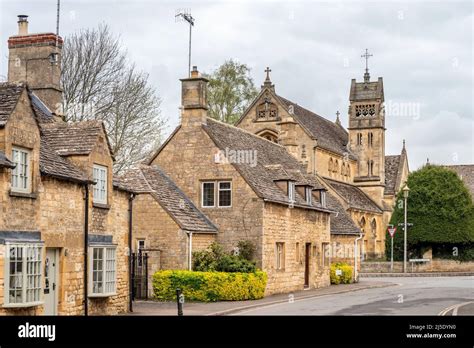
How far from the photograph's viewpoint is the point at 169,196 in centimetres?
3416

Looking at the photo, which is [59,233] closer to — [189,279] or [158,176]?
[189,279]

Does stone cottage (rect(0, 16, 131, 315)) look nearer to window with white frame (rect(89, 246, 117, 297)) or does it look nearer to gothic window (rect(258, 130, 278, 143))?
window with white frame (rect(89, 246, 117, 297))

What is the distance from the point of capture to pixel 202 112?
36000 mm

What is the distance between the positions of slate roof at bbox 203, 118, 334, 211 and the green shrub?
10.2 ft

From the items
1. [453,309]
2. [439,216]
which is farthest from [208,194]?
[439,216]

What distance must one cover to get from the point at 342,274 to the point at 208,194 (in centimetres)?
1269

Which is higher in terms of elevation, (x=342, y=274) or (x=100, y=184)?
(x=100, y=184)

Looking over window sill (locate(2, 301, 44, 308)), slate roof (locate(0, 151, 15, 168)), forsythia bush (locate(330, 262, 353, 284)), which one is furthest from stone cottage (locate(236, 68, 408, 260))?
slate roof (locate(0, 151, 15, 168))

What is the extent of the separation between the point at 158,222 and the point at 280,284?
7068 mm

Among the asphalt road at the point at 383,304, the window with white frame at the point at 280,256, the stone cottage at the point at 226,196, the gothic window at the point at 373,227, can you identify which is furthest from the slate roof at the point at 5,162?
the gothic window at the point at 373,227

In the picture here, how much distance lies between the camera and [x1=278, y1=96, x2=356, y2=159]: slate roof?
7138cm

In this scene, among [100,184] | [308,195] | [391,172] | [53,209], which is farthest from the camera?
[391,172]

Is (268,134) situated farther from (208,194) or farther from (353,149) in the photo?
(208,194)
